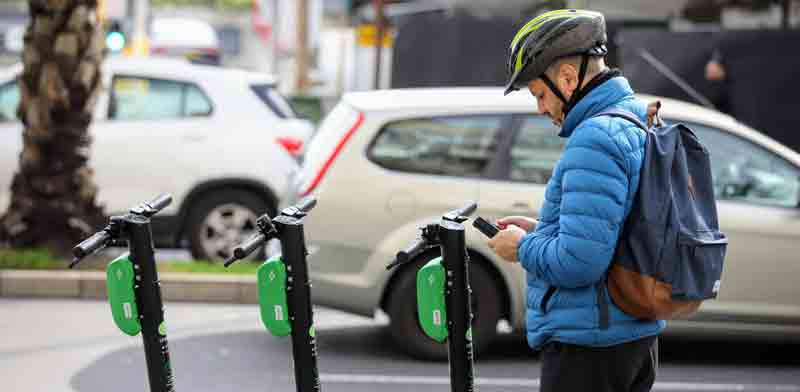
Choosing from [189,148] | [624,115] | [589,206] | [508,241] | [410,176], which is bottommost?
[189,148]

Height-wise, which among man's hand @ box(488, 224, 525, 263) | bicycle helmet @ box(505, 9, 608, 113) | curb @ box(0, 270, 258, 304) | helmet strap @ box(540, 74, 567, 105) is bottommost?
curb @ box(0, 270, 258, 304)

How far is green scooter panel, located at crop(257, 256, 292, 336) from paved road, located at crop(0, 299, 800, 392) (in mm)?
2676

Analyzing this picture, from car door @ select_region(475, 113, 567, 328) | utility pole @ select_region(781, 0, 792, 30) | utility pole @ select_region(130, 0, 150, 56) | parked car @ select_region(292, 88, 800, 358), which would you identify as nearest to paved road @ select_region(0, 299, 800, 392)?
parked car @ select_region(292, 88, 800, 358)

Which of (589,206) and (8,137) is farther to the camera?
(8,137)

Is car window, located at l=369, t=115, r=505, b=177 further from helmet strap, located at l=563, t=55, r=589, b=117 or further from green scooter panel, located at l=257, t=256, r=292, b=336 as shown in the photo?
helmet strap, located at l=563, t=55, r=589, b=117

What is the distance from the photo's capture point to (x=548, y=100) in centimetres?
370

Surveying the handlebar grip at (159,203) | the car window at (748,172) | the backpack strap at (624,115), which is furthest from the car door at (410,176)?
the backpack strap at (624,115)

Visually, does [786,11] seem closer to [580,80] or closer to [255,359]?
[255,359]

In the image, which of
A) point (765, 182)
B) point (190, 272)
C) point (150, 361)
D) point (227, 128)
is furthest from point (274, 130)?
point (150, 361)

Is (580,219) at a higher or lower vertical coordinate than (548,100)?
lower

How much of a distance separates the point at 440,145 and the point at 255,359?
1.60 m

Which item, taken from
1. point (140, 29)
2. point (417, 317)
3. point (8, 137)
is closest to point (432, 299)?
point (417, 317)

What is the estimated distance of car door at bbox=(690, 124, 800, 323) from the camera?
25.5ft

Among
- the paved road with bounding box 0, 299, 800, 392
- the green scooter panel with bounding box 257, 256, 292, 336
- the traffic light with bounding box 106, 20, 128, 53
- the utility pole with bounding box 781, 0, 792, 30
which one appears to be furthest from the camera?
the traffic light with bounding box 106, 20, 128, 53
